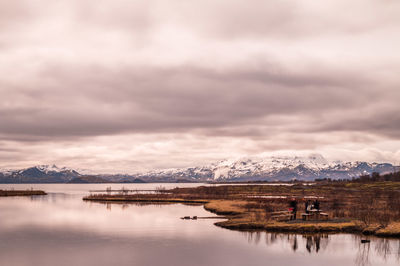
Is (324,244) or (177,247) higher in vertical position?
(324,244)

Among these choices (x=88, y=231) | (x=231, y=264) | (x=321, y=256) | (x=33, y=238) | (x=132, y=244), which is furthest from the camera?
(x=88, y=231)

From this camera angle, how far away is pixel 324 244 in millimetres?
57125

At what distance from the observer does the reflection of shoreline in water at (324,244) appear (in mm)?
51562

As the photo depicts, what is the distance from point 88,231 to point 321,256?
3737 centimetres

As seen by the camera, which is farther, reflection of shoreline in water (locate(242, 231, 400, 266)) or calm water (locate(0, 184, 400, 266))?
reflection of shoreline in water (locate(242, 231, 400, 266))

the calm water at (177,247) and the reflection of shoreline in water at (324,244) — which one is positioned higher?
the reflection of shoreline in water at (324,244)

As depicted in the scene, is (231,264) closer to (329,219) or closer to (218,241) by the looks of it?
(218,241)

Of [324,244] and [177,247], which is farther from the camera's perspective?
[324,244]

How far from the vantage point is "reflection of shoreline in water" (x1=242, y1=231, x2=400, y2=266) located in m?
51.6

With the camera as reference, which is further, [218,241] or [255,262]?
[218,241]

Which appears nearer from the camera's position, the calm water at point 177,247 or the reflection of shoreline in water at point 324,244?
the calm water at point 177,247

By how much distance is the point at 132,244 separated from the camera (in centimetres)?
5778

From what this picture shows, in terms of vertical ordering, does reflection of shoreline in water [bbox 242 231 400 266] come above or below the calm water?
above

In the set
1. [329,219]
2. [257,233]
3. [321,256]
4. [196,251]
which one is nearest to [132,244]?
[196,251]
